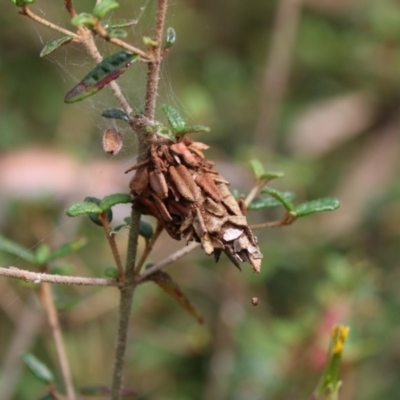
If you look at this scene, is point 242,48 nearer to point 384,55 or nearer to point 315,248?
point 384,55

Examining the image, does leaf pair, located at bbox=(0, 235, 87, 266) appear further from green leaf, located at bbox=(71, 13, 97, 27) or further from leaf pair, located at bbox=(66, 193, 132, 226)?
green leaf, located at bbox=(71, 13, 97, 27)

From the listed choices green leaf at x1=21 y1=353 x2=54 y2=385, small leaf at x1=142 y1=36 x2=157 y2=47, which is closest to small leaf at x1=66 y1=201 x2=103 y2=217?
small leaf at x1=142 y1=36 x2=157 y2=47

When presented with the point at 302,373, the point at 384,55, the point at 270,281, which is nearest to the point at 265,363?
the point at 302,373

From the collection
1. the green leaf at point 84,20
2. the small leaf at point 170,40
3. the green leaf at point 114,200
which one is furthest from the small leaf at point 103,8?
the green leaf at point 114,200

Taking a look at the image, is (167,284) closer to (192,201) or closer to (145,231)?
(145,231)

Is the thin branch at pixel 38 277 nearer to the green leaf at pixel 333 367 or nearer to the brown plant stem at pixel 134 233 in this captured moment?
the brown plant stem at pixel 134 233

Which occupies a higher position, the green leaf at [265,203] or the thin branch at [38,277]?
the green leaf at [265,203]
